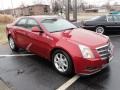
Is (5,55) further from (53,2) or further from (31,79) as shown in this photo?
(53,2)

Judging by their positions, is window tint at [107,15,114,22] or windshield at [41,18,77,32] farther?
window tint at [107,15,114,22]

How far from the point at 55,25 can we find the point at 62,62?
1.44 metres

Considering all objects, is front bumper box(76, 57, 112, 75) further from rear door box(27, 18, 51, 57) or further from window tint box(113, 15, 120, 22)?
window tint box(113, 15, 120, 22)

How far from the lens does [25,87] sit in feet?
15.8

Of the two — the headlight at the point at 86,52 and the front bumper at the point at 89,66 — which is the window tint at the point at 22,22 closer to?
the headlight at the point at 86,52

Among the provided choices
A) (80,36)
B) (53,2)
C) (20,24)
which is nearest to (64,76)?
(80,36)

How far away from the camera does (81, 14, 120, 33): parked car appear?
11.9 meters

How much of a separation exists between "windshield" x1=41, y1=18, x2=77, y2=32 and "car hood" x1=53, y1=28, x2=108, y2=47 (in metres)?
0.31

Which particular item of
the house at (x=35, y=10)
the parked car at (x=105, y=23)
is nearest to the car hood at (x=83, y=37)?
the parked car at (x=105, y=23)

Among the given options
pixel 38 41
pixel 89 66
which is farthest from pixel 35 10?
pixel 89 66

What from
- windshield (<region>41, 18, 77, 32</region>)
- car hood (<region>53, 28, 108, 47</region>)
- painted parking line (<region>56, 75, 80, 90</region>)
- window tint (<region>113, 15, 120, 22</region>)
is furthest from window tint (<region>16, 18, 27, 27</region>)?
window tint (<region>113, 15, 120, 22</region>)

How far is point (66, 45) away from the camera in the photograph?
17.0 feet

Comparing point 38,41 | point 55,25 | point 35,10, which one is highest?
point 55,25

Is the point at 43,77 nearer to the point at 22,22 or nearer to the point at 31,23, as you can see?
the point at 31,23
